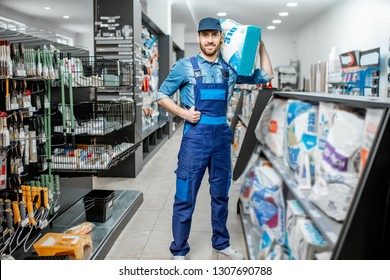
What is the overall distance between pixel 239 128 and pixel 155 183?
4.87 ft

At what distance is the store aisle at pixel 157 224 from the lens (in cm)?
323

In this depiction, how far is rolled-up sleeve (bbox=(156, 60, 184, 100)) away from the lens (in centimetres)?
287

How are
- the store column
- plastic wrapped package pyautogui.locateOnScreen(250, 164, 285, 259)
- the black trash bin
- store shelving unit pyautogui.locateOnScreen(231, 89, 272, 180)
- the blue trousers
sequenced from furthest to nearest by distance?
the store column → the black trash bin → the blue trousers → store shelving unit pyautogui.locateOnScreen(231, 89, 272, 180) → plastic wrapped package pyautogui.locateOnScreen(250, 164, 285, 259)

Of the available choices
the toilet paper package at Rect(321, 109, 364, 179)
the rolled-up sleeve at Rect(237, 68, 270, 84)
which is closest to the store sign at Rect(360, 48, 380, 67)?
the rolled-up sleeve at Rect(237, 68, 270, 84)

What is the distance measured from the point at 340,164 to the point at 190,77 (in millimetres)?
1675

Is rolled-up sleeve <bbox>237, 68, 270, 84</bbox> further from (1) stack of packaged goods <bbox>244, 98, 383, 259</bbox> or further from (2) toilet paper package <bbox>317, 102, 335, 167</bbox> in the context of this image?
(2) toilet paper package <bbox>317, 102, 335, 167</bbox>

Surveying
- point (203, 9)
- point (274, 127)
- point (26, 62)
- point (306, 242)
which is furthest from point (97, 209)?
point (203, 9)

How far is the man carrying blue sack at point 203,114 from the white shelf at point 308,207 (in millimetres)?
822

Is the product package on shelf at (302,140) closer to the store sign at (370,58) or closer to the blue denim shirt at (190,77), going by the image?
the blue denim shirt at (190,77)

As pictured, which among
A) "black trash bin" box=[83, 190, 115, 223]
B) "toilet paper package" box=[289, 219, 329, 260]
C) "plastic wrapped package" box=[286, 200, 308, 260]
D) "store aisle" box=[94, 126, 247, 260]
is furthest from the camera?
"black trash bin" box=[83, 190, 115, 223]

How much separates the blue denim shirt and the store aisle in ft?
4.14

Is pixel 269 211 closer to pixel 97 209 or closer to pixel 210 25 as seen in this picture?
pixel 210 25

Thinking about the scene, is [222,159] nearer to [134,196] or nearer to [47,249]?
[47,249]
